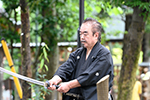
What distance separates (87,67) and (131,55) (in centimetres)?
198

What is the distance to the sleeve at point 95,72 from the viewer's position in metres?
1.98

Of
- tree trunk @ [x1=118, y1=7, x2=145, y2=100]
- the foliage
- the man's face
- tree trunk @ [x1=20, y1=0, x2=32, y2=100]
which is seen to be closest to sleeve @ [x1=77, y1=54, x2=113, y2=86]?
the man's face

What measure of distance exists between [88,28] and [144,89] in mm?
4544

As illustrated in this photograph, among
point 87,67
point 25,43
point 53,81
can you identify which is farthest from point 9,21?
point 87,67

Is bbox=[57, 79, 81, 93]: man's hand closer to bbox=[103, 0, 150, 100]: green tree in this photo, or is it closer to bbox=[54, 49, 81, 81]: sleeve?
bbox=[54, 49, 81, 81]: sleeve

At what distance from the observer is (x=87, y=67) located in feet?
7.01

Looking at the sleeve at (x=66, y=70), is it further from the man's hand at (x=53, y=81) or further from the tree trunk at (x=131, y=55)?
the tree trunk at (x=131, y=55)

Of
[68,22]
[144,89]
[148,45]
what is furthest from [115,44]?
[68,22]

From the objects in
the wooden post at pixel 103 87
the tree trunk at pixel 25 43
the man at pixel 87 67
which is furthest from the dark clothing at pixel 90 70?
the tree trunk at pixel 25 43

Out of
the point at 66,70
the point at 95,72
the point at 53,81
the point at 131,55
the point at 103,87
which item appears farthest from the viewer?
the point at 131,55

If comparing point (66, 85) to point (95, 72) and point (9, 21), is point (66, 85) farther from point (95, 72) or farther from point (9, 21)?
point (9, 21)

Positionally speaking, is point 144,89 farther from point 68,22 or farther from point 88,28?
point 88,28

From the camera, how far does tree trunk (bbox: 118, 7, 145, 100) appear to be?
3.79 m

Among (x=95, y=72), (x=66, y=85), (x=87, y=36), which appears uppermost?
(x=87, y=36)
